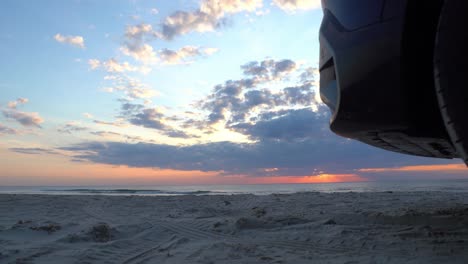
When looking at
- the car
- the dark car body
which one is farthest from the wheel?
the dark car body

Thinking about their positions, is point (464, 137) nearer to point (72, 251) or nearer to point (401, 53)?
point (401, 53)

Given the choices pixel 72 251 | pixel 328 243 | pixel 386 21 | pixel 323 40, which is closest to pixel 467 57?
pixel 386 21

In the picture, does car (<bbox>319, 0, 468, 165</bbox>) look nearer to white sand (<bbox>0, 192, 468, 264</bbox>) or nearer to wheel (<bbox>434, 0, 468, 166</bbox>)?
wheel (<bbox>434, 0, 468, 166</bbox>)

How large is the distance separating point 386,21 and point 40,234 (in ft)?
13.5

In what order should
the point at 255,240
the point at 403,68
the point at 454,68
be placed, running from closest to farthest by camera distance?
1. the point at 454,68
2. the point at 403,68
3. the point at 255,240

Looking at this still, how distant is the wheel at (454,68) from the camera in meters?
1.88

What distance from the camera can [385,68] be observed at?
224cm

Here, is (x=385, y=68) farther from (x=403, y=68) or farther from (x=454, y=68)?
(x=454, y=68)

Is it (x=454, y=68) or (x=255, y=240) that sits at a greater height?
(x=454, y=68)

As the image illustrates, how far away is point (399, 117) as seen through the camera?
2309 millimetres

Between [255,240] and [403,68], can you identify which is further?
[255,240]

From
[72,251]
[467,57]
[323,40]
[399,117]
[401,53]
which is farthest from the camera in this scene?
[72,251]

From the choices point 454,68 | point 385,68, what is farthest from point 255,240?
point 454,68

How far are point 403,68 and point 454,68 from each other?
0.31 m
